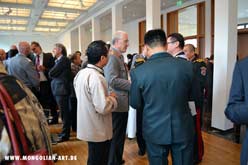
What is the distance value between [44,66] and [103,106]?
3097 mm

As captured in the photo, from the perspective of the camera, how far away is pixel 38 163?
1.96 ft

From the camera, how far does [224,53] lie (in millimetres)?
3938

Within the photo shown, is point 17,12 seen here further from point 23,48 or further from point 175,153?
point 175,153

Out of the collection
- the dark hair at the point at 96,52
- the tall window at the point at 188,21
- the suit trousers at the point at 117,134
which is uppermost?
the tall window at the point at 188,21

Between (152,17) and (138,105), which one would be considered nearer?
(138,105)

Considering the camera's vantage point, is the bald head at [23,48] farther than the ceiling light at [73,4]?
No

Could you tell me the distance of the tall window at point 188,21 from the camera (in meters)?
9.25

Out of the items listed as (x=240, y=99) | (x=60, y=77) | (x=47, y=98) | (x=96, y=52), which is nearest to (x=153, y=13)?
(x=60, y=77)

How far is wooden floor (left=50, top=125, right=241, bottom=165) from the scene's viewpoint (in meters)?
2.88

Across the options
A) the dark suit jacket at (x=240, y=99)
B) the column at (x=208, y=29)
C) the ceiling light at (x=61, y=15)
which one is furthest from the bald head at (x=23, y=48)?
the ceiling light at (x=61, y=15)

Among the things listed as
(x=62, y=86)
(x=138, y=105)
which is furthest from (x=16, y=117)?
(x=62, y=86)

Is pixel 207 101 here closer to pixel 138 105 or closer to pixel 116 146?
pixel 116 146

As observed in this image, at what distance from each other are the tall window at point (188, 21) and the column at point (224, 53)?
5446 millimetres

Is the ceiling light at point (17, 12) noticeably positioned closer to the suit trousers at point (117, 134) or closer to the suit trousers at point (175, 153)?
the suit trousers at point (117, 134)
